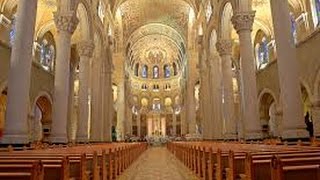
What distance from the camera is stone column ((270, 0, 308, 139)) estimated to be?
919cm

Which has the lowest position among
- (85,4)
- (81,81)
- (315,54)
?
(81,81)

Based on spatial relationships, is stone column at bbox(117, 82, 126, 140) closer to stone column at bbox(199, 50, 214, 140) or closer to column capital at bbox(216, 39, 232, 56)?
stone column at bbox(199, 50, 214, 140)

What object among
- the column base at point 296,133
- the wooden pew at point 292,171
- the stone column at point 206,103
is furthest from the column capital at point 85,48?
the wooden pew at point 292,171

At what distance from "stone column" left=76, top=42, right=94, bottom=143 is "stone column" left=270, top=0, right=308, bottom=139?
38.7 ft

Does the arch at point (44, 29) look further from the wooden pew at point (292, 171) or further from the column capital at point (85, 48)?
the wooden pew at point (292, 171)

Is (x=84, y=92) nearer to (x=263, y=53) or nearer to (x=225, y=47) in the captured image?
(x=225, y=47)

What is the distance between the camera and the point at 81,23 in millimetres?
19016

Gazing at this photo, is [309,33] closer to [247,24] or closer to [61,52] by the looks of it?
[247,24]

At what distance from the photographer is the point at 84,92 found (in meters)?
17.9

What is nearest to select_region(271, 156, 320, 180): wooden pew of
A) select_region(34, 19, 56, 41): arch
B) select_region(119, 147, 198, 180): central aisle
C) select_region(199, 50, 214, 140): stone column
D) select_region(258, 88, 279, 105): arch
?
select_region(119, 147, 198, 180): central aisle

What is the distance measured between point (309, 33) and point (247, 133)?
968 cm

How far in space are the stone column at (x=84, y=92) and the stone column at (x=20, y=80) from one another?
8.38 metres

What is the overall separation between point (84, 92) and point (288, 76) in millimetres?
12055

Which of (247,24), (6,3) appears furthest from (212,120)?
(6,3)
